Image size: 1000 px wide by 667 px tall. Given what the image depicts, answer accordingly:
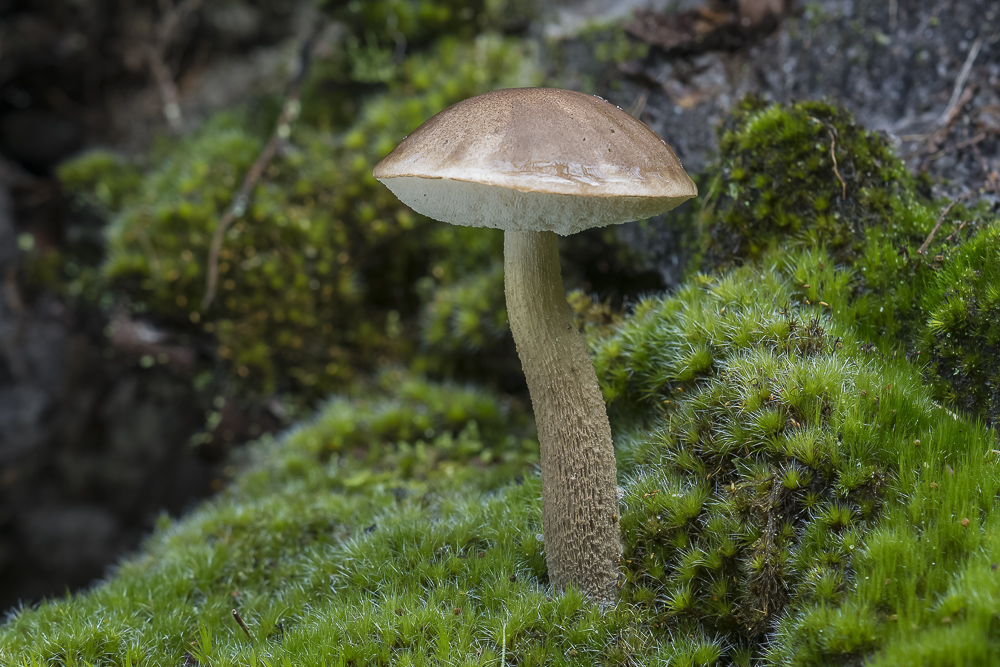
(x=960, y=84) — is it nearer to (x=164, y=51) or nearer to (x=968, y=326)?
(x=968, y=326)

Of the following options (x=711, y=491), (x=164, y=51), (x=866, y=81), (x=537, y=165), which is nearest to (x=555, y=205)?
(x=537, y=165)

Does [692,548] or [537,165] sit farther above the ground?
[537,165]

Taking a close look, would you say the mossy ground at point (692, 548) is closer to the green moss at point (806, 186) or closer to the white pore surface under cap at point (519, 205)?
the green moss at point (806, 186)

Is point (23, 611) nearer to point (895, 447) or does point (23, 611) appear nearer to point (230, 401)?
point (230, 401)

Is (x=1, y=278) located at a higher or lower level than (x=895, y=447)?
higher

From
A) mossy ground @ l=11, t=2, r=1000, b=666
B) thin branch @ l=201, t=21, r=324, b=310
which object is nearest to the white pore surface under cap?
mossy ground @ l=11, t=2, r=1000, b=666

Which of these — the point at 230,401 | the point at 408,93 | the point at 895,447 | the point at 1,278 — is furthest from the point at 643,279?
the point at 1,278

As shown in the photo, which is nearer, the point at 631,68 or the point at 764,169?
the point at 764,169
